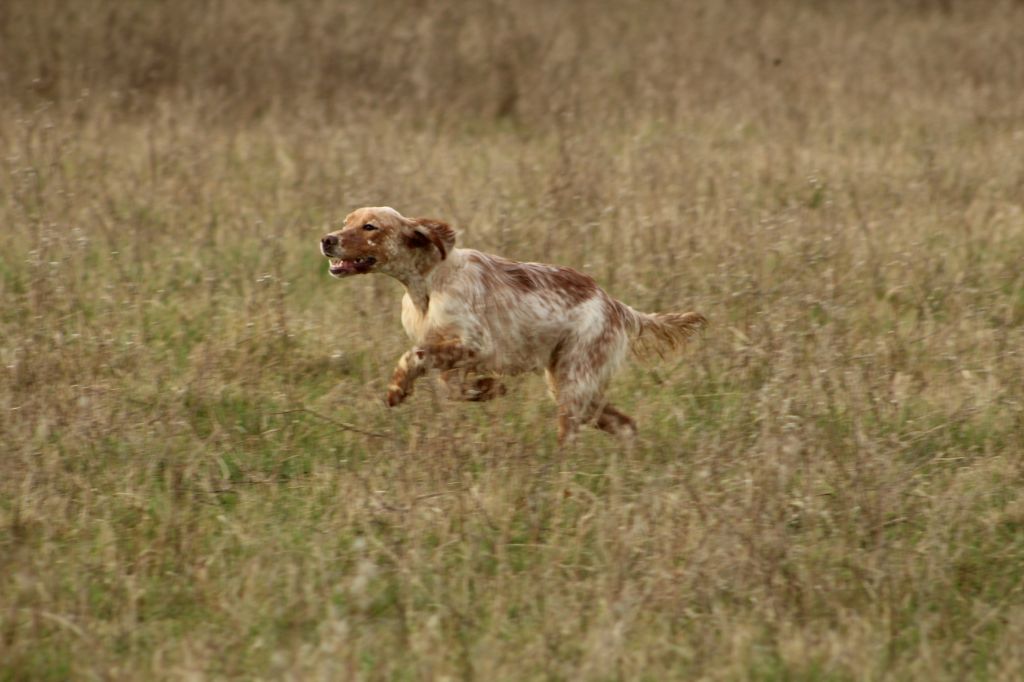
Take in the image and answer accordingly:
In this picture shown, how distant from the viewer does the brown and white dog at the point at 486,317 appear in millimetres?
5473

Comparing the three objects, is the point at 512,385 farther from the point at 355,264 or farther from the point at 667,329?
the point at 355,264

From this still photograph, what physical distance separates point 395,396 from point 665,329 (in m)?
A: 1.26

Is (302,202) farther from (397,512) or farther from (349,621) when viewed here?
(349,621)

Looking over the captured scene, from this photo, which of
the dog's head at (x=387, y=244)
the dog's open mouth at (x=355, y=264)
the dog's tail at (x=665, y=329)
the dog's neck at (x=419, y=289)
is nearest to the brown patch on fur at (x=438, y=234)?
the dog's head at (x=387, y=244)

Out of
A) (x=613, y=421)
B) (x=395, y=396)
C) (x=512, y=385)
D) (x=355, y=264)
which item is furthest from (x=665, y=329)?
(x=355, y=264)

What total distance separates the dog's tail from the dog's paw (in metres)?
1.08

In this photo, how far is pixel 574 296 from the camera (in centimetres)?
573

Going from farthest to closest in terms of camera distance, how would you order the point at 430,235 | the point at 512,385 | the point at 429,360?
the point at 512,385 < the point at 430,235 < the point at 429,360

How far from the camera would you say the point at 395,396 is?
5.48 metres

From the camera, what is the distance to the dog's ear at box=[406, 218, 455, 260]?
5504 millimetres

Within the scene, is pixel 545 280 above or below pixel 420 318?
above

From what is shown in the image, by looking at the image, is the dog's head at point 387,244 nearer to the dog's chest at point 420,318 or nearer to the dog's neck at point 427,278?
the dog's neck at point 427,278

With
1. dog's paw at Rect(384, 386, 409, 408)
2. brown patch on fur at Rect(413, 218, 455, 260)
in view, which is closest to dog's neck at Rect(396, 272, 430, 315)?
brown patch on fur at Rect(413, 218, 455, 260)

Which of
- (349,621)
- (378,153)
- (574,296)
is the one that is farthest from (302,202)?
(349,621)
